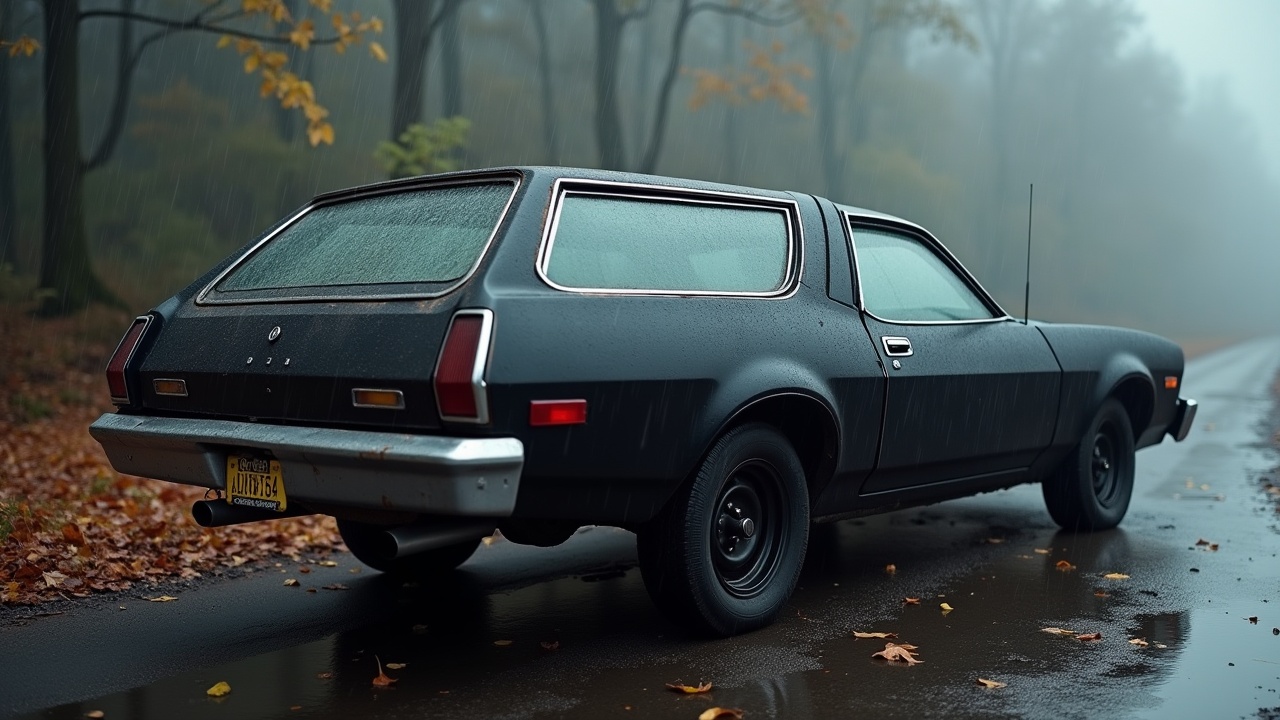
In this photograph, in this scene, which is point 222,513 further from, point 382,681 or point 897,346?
point 897,346

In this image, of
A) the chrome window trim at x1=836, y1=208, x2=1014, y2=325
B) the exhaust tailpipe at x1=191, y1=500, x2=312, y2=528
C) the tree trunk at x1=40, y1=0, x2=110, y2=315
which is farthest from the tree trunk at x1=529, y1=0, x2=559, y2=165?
the exhaust tailpipe at x1=191, y1=500, x2=312, y2=528

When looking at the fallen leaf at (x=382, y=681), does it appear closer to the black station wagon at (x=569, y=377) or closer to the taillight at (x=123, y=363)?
the black station wagon at (x=569, y=377)

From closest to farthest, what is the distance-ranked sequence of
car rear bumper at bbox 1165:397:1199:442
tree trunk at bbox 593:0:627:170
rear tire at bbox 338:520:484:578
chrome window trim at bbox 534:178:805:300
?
chrome window trim at bbox 534:178:805:300, rear tire at bbox 338:520:484:578, car rear bumper at bbox 1165:397:1199:442, tree trunk at bbox 593:0:627:170

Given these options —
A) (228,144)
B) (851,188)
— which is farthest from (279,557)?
(851,188)

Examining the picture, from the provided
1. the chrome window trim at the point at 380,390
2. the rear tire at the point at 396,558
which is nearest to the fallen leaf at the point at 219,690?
the chrome window trim at the point at 380,390

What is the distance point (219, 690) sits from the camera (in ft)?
13.0

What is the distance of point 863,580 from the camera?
5.77m

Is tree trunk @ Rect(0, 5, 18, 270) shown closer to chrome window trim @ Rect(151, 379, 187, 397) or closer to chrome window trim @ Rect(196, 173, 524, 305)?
chrome window trim @ Rect(196, 173, 524, 305)

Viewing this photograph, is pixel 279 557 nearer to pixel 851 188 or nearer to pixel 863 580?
pixel 863 580

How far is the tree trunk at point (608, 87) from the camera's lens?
862 inches

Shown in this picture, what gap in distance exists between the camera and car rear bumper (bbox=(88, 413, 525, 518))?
3.74 m

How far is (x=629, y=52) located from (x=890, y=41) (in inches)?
418

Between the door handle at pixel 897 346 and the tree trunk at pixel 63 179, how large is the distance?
12404 mm

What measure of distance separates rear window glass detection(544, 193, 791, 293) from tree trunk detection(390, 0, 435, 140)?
12.8m
